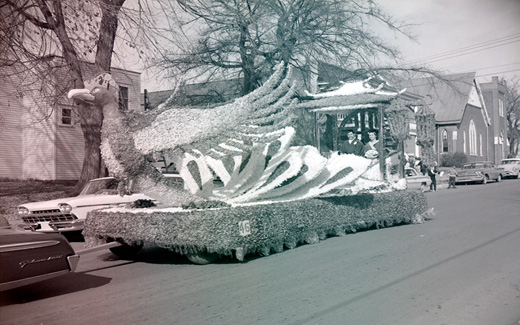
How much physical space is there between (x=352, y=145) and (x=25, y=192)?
40.1 ft

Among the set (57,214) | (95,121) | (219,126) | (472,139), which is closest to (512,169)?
(472,139)

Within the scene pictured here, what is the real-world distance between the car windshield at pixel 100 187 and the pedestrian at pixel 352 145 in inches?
286

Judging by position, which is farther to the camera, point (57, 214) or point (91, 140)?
point (91, 140)

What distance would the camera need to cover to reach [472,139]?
52.2m

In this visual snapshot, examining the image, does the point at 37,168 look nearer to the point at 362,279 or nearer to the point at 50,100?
the point at 50,100

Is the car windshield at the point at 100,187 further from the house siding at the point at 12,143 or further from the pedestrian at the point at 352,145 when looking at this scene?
the house siding at the point at 12,143

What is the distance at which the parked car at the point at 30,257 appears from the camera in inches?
202

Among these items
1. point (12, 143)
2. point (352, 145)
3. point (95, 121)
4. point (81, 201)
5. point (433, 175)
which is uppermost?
point (95, 121)

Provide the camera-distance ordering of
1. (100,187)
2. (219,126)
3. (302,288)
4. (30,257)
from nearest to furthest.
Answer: (30,257) → (302,288) → (219,126) → (100,187)

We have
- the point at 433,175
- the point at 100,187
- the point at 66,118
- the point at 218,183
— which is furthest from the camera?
the point at 433,175

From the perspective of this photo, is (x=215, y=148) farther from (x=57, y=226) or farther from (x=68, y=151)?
(x=68, y=151)

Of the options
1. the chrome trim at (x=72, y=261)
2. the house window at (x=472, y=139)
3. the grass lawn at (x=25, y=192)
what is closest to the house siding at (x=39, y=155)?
the grass lawn at (x=25, y=192)

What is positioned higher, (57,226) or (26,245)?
(26,245)

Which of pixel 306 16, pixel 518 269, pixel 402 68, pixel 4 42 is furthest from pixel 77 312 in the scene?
pixel 402 68
